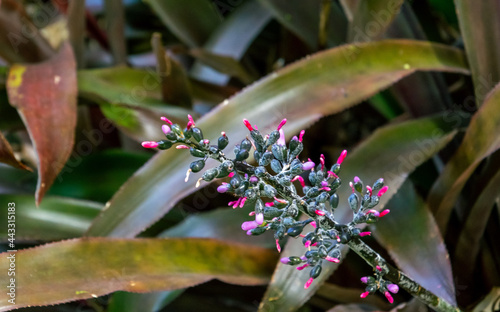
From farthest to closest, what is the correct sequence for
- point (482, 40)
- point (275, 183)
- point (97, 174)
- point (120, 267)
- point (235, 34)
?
point (235, 34) → point (97, 174) → point (482, 40) → point (120, 267) → point (275, 183)

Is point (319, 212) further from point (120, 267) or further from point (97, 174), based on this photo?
point (97, 174)

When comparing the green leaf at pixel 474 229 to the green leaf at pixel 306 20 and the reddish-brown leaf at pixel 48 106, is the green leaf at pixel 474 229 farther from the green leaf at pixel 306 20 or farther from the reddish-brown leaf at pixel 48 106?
the reddish-brown leaf at pixel 48 106

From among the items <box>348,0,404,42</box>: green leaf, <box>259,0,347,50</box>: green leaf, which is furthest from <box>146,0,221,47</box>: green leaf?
<box>348,0,404,42</box>: green leaf

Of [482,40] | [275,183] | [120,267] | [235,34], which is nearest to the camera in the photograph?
[275,183]

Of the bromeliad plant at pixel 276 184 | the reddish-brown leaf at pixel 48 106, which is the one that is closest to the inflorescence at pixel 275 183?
the bromeliad plant at pixel 276 184

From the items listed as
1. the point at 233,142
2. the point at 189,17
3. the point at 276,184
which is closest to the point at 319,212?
the point at 276,184

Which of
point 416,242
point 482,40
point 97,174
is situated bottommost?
point 97,174
